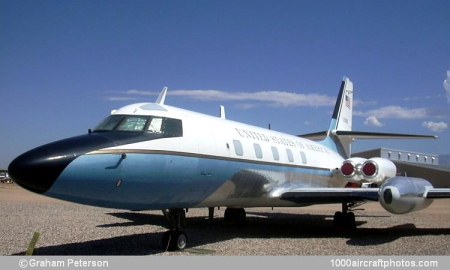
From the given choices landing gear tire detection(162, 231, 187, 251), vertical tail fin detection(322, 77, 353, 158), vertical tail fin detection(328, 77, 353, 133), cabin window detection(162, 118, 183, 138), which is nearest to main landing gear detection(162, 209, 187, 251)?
landing gear tire detection(162, 231, 187, 251)

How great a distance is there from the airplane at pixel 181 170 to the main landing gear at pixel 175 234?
23mm

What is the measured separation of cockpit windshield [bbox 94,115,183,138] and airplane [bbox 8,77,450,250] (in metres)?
0.02

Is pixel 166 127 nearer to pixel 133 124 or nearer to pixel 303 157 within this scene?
pixel 133 124

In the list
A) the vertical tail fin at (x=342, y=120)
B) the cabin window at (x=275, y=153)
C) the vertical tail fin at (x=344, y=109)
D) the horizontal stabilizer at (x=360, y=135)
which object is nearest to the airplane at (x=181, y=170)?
the cabin window at (x=275, y=153)

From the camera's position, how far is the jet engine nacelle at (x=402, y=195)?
492 inches

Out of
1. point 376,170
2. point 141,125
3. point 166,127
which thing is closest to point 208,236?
point 166,127

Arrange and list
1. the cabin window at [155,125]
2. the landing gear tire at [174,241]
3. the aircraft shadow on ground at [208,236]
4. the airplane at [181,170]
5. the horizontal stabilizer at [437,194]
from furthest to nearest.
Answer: the horizontal stabilizer at [437,194] → the aircraft shadow on ground at [208,236] → the landing gear tire at [174,241] → the cabin window at [155,125] → the airplane at [181,170]

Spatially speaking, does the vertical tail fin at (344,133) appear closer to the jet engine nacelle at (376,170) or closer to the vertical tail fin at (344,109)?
the vertical tail fin at (344,109)

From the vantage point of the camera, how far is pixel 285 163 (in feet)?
49.6

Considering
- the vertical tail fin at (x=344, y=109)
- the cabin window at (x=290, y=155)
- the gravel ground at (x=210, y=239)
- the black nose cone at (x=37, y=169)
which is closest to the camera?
the black nose cone at (x=37, y=169)

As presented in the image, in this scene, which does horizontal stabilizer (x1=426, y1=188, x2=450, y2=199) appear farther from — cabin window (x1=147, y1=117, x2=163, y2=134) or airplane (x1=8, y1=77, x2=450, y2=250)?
Answer: cabin window (x1=147, y1=117, x2=163, y2=134)

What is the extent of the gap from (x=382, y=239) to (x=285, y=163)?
369 cm
